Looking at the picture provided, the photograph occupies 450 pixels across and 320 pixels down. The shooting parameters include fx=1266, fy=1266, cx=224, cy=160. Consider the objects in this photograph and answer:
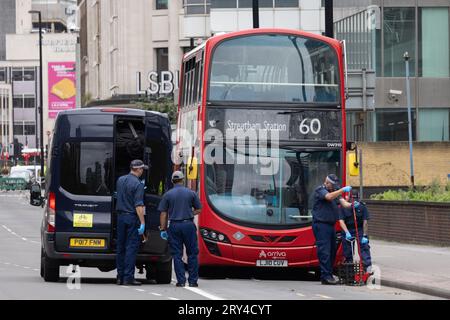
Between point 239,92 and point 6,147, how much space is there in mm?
150811

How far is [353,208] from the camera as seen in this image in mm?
22203

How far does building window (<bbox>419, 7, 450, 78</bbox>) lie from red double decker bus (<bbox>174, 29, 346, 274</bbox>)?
2816 cm

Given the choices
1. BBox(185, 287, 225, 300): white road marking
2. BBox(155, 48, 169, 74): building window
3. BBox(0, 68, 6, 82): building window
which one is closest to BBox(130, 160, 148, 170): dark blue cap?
BBox(185, 287, 225, 300): white road marking

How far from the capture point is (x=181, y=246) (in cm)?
1984

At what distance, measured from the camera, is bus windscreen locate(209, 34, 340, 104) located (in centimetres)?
2297

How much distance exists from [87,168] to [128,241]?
149cm

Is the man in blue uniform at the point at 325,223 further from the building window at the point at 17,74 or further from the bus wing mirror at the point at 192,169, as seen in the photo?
the building window at the point at 17,74

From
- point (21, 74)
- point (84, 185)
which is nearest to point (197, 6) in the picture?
point (84, 185)

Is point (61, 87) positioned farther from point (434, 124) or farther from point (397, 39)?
point (434, 124)

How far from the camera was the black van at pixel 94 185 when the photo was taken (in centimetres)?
2006

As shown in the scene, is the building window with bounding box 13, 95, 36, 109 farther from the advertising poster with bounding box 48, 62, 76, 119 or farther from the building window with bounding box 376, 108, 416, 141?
the building window with bounding box 376, 108, 416, 141

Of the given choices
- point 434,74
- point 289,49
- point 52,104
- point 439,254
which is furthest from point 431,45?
point 52,104

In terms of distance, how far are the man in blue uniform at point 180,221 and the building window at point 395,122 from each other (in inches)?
1252

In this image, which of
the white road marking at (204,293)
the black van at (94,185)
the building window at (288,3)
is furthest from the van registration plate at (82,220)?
the building window at (288,3)
